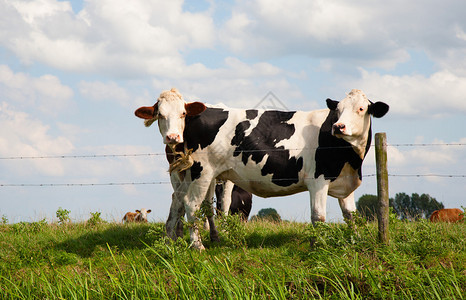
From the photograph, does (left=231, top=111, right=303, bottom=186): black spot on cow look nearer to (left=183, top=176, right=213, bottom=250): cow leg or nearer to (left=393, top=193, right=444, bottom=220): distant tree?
(left=183, top=176, right=213, bottom=250): cow leg

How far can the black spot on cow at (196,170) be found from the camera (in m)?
9.26

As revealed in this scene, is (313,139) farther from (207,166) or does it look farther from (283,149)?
(207,166)

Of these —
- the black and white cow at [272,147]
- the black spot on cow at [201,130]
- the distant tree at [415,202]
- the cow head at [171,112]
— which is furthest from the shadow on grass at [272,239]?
the distant tree at [415,202]

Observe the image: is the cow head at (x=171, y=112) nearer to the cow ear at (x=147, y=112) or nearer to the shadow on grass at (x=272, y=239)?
the cow ear at (x=147, y=112)

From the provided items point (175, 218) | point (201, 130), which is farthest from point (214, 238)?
point (201, 130)

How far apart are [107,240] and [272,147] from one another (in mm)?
4099

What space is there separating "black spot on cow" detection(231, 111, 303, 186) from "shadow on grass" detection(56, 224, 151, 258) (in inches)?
114

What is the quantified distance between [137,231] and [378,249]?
18.3 feet

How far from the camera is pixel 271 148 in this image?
9086 millimetres

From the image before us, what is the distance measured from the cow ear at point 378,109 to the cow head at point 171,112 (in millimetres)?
3037

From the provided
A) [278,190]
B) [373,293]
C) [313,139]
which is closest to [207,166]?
[278,190]

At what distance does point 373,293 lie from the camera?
586cm

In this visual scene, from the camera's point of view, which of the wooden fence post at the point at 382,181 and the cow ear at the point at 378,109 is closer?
the wooden fence post at the point at 382,181

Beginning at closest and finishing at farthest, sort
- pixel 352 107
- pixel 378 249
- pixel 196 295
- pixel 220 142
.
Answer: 1. pixel 196 295
2. pixel 378 249
3. pixel 352 107
4. pixel 220 142
